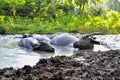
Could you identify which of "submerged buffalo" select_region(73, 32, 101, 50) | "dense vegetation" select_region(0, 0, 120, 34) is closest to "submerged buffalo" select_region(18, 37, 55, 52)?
"submerged buffalo" select_region(73, 32, 101, 50)

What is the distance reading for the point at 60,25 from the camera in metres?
21.8

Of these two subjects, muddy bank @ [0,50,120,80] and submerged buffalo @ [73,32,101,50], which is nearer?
muddy bank @ [0,50,120,80]

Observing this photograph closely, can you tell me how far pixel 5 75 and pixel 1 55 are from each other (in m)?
3.65

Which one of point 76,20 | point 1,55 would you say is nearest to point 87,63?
point 1,55

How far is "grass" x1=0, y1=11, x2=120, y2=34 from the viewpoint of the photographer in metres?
19.3

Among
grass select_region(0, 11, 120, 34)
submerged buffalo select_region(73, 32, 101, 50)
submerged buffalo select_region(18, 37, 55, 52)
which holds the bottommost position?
grass select_region(0, 11, 120, 34)

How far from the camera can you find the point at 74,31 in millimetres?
20359

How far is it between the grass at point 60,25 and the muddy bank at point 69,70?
10.8 meters

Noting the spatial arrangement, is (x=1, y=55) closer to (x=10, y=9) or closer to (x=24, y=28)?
(x=24, y=28)

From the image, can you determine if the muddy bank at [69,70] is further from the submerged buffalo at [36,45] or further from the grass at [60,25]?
the grass at [60,25]

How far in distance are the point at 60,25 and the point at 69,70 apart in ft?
49.4

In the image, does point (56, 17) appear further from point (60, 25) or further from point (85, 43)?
point (85, 43)

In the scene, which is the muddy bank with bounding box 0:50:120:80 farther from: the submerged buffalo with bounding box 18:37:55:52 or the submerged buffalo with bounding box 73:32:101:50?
the submerged buffalo with bounding box 73:32:101:50

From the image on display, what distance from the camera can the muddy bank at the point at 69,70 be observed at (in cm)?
627
